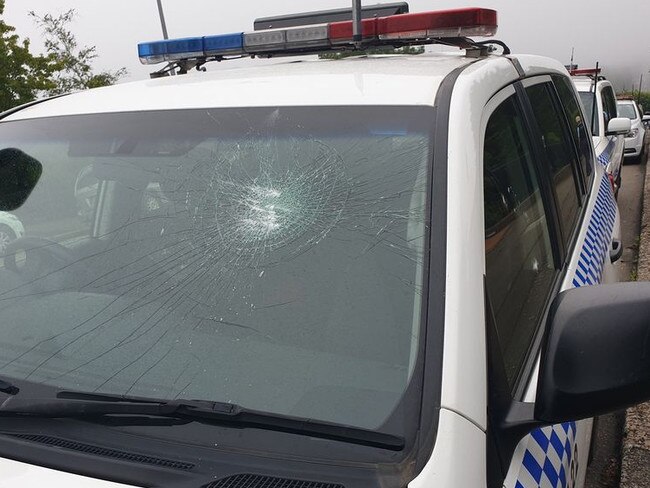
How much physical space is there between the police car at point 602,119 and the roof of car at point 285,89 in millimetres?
3660

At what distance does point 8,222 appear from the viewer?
1.77 metres

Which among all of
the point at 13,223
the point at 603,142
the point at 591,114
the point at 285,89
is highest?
the point at 285,89

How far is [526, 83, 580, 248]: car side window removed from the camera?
213 cm

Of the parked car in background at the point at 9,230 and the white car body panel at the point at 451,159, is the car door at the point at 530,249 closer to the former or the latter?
the white car body panel at the point at 451,159

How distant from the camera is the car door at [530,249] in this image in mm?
1276

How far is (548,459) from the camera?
1.34m

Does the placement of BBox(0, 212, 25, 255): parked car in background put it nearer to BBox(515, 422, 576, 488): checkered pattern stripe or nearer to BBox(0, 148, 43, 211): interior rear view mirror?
BBox(0, 148, 43, 211): interior rear view mirror

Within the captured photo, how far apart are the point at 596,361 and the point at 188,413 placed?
724 mm

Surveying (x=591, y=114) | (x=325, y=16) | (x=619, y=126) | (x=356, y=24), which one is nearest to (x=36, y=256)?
(x=356, y=24)

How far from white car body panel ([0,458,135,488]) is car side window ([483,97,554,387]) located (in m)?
0.80

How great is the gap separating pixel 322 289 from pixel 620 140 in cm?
827

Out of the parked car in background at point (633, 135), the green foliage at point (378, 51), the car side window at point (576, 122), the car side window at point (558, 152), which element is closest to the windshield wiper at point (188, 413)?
the car side window at point (558, 152)

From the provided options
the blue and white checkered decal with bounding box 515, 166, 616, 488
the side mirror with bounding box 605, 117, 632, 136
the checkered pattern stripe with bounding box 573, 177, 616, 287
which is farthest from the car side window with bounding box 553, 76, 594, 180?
the side mirror with bounding box 605, 117, 632, 136

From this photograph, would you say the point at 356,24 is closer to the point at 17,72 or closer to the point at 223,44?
the point at 223,44
